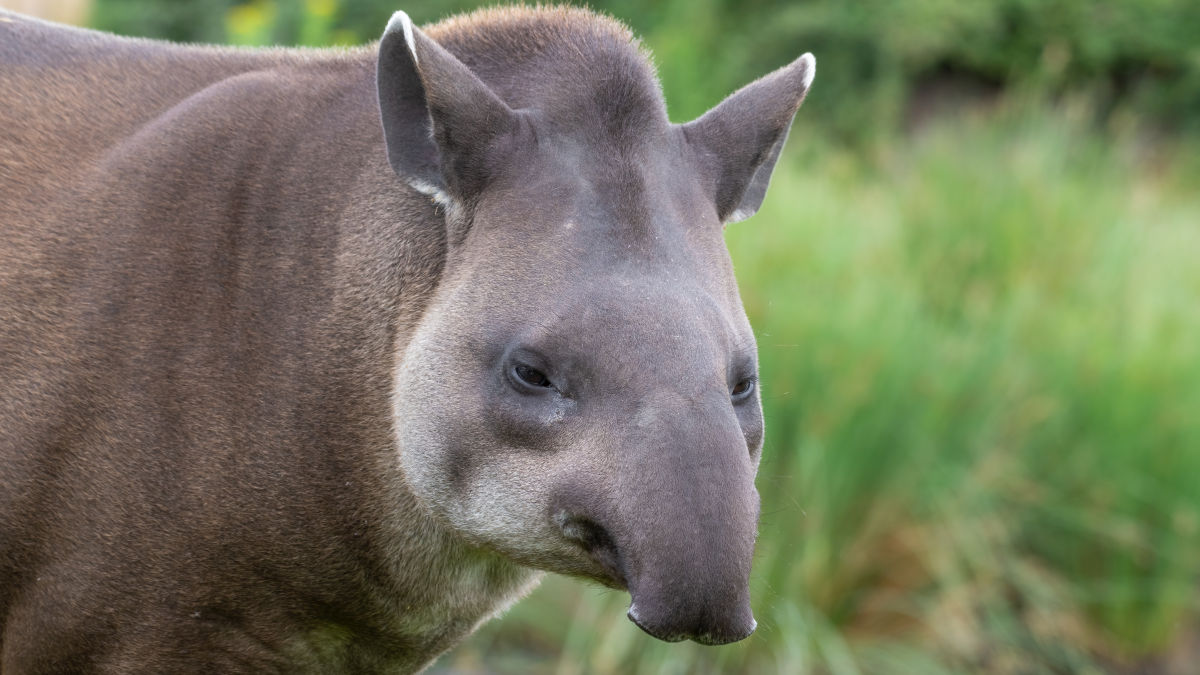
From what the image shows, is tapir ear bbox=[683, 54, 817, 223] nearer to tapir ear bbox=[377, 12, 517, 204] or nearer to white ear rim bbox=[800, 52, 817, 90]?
white ear rim bbox=[800, 52, 817, 90]

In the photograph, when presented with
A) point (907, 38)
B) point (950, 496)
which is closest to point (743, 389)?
point (950, 496)

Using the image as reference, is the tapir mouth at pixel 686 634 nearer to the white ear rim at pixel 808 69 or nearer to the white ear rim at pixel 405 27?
the white ear rim at pixel 405 27

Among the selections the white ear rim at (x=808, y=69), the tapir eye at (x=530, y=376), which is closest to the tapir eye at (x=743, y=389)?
the tapir eye at (x=530, y=376)

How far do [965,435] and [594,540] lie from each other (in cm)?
559

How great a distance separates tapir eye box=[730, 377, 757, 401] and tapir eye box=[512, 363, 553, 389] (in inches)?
18.0

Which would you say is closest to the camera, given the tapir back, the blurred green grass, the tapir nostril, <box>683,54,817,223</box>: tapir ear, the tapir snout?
the tapir snout

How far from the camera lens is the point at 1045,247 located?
1032 centimetres

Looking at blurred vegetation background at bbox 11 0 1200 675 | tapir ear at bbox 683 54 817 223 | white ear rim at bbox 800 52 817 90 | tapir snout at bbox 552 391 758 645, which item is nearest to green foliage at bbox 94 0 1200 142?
blurred vegetation background at bbox 11 0 1200 675

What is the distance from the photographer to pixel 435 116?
3357 mm

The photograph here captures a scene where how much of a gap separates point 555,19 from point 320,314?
1000 millimetres

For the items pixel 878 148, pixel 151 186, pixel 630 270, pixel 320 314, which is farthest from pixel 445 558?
pixel 878 148

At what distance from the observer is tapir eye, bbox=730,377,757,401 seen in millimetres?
3334

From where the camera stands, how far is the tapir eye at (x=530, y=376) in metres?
3.17

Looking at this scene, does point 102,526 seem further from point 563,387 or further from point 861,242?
point 861,242
